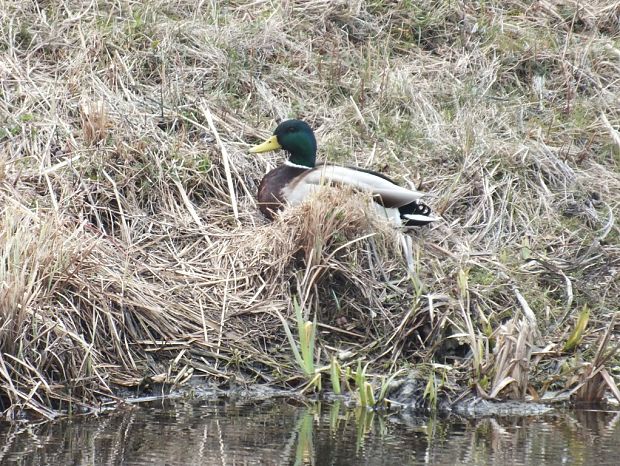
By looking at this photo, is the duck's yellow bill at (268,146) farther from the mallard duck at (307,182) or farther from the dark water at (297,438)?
the dark water at (297,438)

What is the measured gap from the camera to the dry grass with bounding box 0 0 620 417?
5812 mm

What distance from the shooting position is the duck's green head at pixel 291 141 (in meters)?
7.62

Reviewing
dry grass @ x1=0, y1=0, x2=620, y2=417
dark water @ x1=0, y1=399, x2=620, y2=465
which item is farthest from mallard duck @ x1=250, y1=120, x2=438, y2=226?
dark water @ x1=0, y1=399, x2=620, y2=465

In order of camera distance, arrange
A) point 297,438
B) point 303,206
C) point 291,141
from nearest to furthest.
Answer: point 297,438, point 303,206, point 291,141

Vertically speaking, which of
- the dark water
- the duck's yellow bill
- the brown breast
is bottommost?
the dark water

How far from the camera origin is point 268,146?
764cm

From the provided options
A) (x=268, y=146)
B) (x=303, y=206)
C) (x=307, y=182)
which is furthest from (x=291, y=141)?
(x=303, y=206)

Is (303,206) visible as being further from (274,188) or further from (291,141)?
(291,141)

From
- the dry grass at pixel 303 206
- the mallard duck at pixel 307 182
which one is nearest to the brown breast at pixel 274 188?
the mallard duck at pixel 307 182

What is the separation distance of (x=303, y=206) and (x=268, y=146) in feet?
4.29

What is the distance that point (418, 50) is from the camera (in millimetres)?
9172

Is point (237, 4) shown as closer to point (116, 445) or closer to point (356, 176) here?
point (356, 176)

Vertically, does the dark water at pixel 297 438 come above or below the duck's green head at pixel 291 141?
below

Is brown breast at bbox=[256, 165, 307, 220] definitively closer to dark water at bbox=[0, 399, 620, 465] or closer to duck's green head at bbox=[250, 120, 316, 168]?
duck's green head at bbox=[250, 120, 316, 168]
